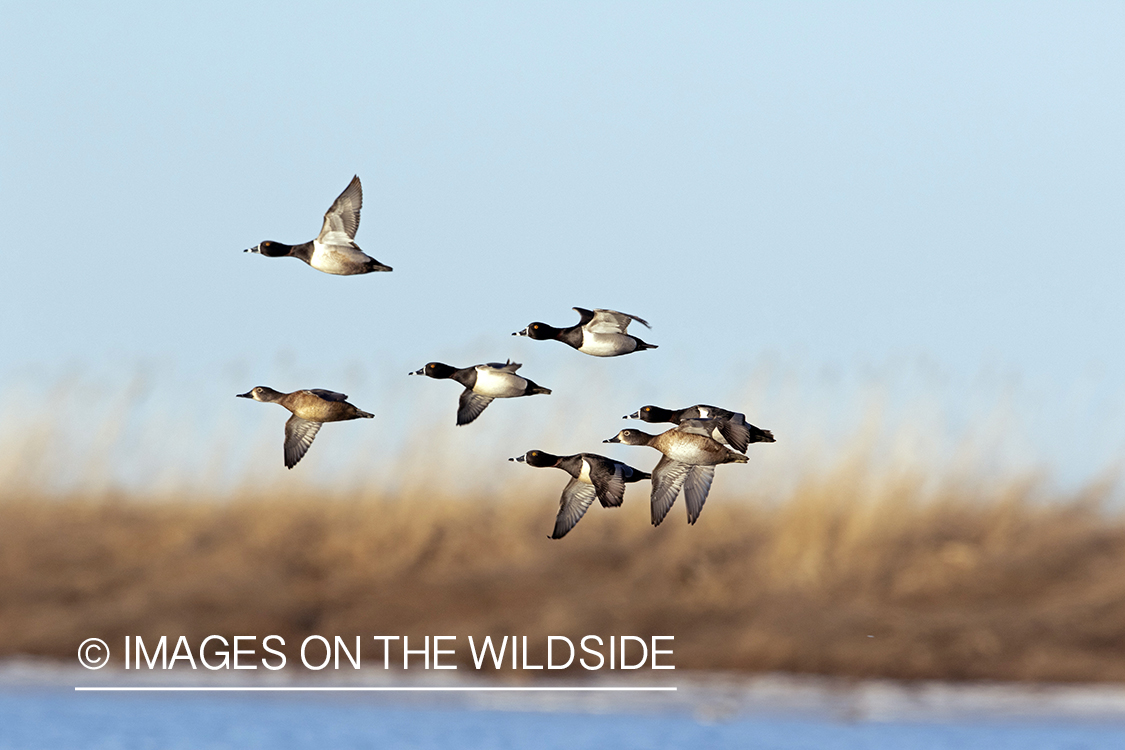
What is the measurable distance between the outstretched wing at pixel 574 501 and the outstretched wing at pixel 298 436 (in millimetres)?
585

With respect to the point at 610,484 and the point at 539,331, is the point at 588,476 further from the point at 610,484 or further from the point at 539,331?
the point at 539,331

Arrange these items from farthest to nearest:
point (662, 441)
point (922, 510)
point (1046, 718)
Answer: point (922, 510) < point (1046, 718) < point (662, 441)

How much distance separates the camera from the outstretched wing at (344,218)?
369cm

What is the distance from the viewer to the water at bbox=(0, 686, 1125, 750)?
13078mm

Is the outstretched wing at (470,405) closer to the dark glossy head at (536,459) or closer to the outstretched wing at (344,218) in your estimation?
the dark glossy head at (536,459)

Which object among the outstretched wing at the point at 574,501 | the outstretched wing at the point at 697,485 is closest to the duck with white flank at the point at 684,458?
the outstretched wing at the point at 697,485

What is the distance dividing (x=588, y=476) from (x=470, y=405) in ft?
0.99

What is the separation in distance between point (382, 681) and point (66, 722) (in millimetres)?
2952

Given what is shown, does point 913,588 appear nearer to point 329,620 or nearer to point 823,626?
point 823,626

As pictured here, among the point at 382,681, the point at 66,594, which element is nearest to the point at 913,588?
the point at 382,681

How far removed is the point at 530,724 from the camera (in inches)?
546

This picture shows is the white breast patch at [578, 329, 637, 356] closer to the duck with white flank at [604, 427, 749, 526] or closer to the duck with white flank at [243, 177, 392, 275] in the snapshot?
the duck with white flank at [604, 427, 749, 526]

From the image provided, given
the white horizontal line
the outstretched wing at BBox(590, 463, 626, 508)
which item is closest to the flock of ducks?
the outstretched wing at BBox(590, 463, 626, 508)

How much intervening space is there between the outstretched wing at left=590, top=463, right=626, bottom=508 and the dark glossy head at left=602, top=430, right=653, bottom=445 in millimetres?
77
